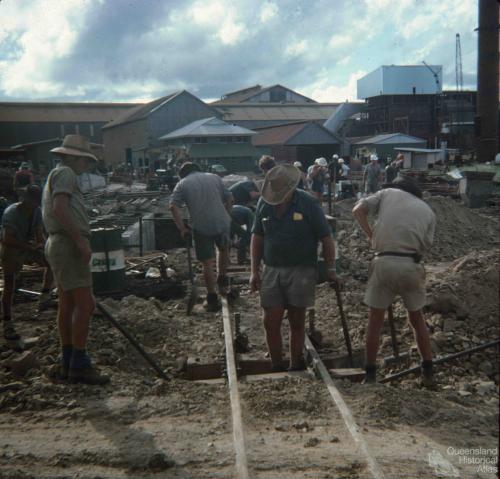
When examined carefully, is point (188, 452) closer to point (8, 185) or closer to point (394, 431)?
point (394, 431)

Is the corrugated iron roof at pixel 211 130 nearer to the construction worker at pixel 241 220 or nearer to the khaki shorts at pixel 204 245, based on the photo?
the construction worker at pixel 241 220

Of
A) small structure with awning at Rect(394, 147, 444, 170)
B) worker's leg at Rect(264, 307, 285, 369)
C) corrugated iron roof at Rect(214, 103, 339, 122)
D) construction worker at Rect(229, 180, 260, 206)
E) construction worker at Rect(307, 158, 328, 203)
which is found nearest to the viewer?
worker's leg at Rect(264, 307, 285, 369)

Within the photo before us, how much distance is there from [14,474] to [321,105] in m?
73.5

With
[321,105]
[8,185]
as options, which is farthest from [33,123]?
[8,185]

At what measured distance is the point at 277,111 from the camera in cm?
7088

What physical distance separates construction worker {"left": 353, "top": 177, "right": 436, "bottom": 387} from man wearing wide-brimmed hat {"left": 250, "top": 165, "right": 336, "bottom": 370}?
0.42 m

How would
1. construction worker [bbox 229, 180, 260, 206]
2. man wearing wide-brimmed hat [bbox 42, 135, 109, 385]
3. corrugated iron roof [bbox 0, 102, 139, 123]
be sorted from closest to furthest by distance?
man wearing wide-brimmed hat [bbox 42, 135, 109, 385] < construction worker [bbox 229, 180, 260, 206] < corrugated iron roof [bbox 0, 102, 139, 123]

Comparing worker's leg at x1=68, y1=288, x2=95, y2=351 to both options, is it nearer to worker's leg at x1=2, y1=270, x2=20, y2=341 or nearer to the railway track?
the railway track

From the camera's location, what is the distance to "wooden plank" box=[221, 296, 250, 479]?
3691 millimetres

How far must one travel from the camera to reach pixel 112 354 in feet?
20.8

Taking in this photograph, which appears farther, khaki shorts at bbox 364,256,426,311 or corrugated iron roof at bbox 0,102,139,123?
corrugated iron roof at bbox 0,102,139,123

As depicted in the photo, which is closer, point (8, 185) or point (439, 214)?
point (439, 214)

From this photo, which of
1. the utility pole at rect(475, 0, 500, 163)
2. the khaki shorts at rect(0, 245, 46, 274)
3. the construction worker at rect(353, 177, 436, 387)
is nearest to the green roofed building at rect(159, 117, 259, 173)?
the utility pole at rect(475, 0, 500, 163)

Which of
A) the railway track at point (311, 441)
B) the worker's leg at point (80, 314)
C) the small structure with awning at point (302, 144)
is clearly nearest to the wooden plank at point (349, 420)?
the railway track at point (311, 441)
